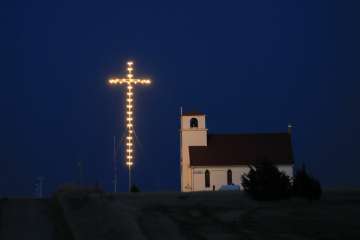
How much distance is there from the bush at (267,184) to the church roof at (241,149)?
118 ft

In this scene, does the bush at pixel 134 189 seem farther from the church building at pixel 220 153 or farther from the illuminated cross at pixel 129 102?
the church building at pixel 220 153

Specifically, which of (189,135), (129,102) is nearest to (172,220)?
(129,102)

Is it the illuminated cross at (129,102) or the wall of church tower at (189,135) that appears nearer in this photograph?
the illuminated cross at (129,102)

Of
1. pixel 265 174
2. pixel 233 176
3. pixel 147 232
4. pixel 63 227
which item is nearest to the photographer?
pixel 147 232

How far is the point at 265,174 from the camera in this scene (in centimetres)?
3922

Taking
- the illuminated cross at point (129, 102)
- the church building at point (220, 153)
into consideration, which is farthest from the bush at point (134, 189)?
the church building at point (220, 153)

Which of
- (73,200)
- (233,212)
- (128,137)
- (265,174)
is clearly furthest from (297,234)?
(128,137)

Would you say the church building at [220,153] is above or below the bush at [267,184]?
above

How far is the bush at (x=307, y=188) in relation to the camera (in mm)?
39344

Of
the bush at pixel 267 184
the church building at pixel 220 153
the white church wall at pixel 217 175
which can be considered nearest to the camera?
the bush at pixel 267 184

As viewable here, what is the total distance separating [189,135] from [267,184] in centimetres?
3894

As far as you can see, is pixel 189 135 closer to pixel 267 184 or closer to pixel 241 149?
pixel 241 149

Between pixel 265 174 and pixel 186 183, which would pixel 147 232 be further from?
pixel 186 183

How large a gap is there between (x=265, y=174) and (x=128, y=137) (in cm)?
1596
